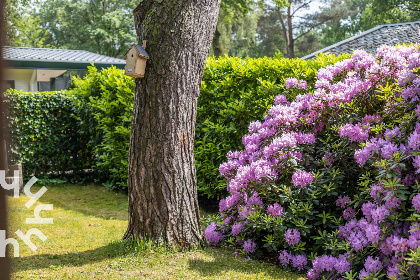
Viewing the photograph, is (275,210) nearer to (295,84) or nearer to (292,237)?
(292,237)

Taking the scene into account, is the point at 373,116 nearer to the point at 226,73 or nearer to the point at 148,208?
the point at 148,208

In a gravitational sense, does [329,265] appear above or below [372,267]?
below

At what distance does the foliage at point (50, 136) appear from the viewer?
8.44 m

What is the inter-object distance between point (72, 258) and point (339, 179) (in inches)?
108

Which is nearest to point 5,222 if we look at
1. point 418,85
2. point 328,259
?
point 328,259

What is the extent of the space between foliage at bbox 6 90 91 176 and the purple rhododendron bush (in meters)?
5.23

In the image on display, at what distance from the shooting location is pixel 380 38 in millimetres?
12461

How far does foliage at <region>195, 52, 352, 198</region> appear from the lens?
5.91 meters

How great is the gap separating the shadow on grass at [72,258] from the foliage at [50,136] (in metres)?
4.60

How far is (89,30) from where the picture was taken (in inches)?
1187

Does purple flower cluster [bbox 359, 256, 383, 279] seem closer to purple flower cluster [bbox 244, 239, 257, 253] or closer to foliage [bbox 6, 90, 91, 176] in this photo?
purple flower cluster [bbox 244, 239, 257, 253]

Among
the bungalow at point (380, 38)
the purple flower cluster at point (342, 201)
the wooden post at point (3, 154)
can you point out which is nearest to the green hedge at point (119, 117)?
the purple flower cluster at point (342, 201)

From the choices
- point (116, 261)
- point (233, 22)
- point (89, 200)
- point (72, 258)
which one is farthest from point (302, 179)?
point (233, 22)

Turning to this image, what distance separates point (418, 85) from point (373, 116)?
0.64 meters
